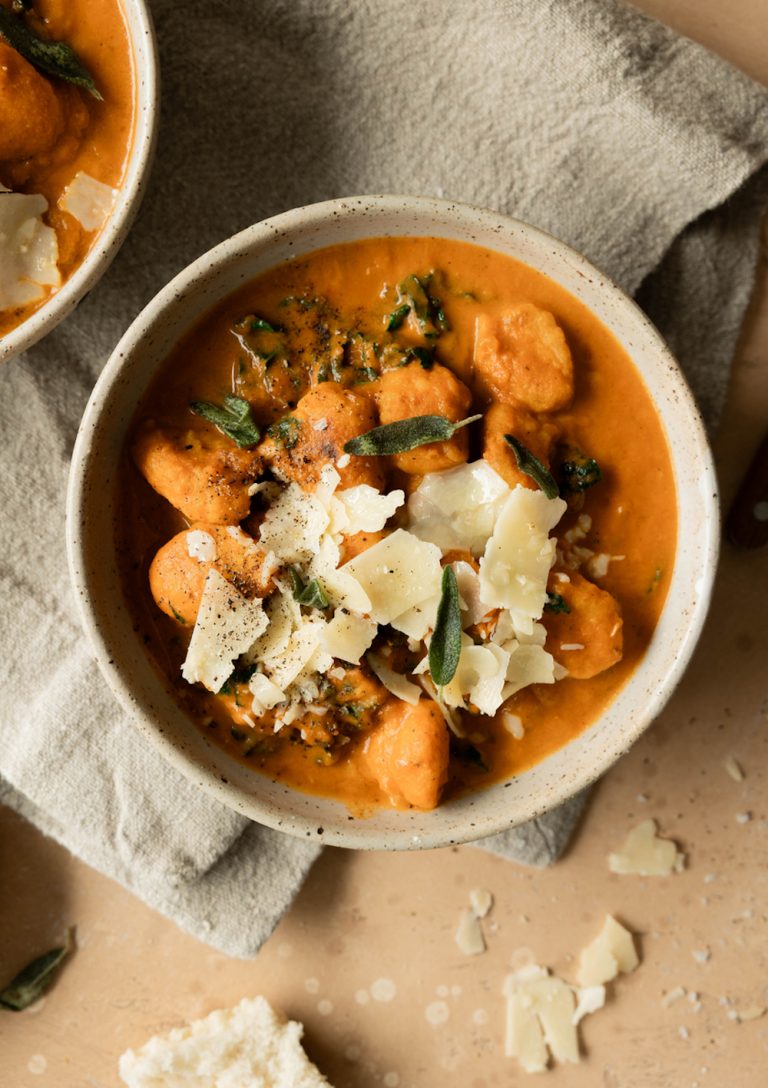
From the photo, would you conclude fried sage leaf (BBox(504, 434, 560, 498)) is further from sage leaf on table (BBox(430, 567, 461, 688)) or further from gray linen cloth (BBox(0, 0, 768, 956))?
gray linen cloth (BBox(0, 0, 768, 956))

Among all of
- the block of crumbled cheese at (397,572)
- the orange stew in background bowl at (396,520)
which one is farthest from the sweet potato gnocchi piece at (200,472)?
the block of crumbled cheese at (397,572)

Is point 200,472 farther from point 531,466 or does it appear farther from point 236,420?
point 531,466

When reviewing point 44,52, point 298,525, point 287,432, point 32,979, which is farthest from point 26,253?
point 32,979

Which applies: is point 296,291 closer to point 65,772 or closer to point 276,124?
point 276,124

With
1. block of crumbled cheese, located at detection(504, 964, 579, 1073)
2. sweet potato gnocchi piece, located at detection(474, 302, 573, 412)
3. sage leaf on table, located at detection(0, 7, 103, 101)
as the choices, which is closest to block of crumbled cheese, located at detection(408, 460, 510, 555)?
sweet potato gnocchi piece, located at detection(474, 302, 573, 412)

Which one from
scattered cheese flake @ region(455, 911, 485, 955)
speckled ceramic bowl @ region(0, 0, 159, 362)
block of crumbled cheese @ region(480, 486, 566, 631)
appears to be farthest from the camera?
scattered cheese flake @ region(455, 911, 485, 955)

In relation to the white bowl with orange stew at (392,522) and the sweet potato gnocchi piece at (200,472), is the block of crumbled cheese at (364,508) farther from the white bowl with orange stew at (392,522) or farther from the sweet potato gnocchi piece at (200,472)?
the sweet potato gnocchi piece at (200,472)
